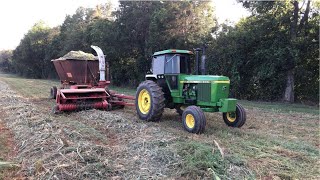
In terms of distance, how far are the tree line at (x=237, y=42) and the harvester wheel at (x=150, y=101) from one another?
8632 mm

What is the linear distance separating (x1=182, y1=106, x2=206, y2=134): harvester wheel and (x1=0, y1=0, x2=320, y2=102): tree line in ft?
30.1

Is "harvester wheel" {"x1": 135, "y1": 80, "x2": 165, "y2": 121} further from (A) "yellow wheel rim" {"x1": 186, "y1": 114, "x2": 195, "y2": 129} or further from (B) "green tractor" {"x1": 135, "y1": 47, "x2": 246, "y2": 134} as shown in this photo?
(A) "yellow wheel rim" {"x1": 186, "y1": 114, "x2": 195, "y2": 129}

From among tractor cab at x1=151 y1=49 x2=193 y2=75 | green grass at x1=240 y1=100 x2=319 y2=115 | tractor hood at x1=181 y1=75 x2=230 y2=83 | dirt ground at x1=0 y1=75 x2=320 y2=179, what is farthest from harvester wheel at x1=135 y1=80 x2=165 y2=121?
green grass at x1=240 y1=100 x2=319 y2=115

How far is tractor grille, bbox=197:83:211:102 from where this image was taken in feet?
24.1

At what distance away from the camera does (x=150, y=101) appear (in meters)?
8.24

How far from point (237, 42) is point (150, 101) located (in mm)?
10152

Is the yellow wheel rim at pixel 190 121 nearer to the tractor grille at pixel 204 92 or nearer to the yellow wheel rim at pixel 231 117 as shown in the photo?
the tractor grille at pixel 204 92

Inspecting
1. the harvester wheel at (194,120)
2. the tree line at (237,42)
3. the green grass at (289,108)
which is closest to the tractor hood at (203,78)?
the harvester wheel at (194,120)

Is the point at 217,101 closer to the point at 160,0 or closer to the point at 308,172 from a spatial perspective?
the point at 308,172

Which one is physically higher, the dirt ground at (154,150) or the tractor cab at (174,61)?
the tractor cab at (174,61)

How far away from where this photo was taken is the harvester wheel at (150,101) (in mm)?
8031

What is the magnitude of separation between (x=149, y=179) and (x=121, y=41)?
21.4m

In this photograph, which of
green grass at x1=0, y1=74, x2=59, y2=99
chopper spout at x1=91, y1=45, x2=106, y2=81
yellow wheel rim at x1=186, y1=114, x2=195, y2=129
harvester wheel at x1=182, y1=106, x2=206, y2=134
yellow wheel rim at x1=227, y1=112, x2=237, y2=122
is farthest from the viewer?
green grass at x1=0, y1=74, x2=59, y2=99

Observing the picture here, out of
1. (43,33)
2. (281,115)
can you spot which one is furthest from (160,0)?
(43,33)
